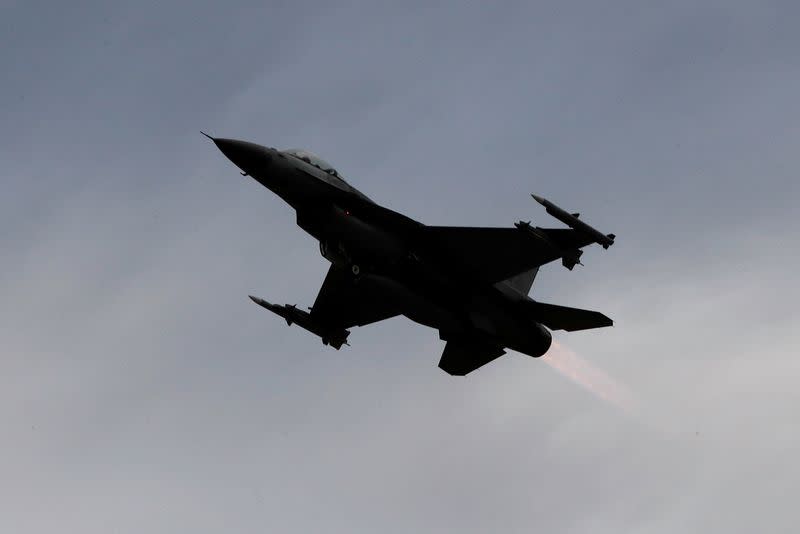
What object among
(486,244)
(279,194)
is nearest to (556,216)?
(486,244)

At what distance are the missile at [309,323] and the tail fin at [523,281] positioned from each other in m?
7.91

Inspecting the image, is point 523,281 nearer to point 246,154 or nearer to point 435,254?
point 435,254

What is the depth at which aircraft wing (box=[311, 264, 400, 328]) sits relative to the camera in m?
46.3

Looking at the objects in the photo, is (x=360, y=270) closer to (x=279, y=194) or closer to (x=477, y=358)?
(x=279, y=194)

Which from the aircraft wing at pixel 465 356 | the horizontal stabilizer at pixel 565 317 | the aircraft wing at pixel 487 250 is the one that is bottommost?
the aircraft wing at pixel 465 356

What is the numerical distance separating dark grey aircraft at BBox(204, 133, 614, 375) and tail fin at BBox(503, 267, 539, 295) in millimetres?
36

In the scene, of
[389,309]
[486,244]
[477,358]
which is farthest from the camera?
[389,309]

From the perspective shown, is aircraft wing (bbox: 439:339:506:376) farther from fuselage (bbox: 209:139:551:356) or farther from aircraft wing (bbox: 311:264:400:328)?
aircraft wing (bbox: 311:264:400:328)

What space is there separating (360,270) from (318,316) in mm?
7749

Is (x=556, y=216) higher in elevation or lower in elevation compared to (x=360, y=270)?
higher

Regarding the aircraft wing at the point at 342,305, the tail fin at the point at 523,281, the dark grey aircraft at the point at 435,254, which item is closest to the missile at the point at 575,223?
the dark grey aircraft at the point at 435,254

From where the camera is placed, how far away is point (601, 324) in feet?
134

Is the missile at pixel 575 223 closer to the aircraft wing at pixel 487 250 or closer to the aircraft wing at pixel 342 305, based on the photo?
the aircraft wing at pixel 487 250

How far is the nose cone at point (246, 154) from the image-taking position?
37.8m
